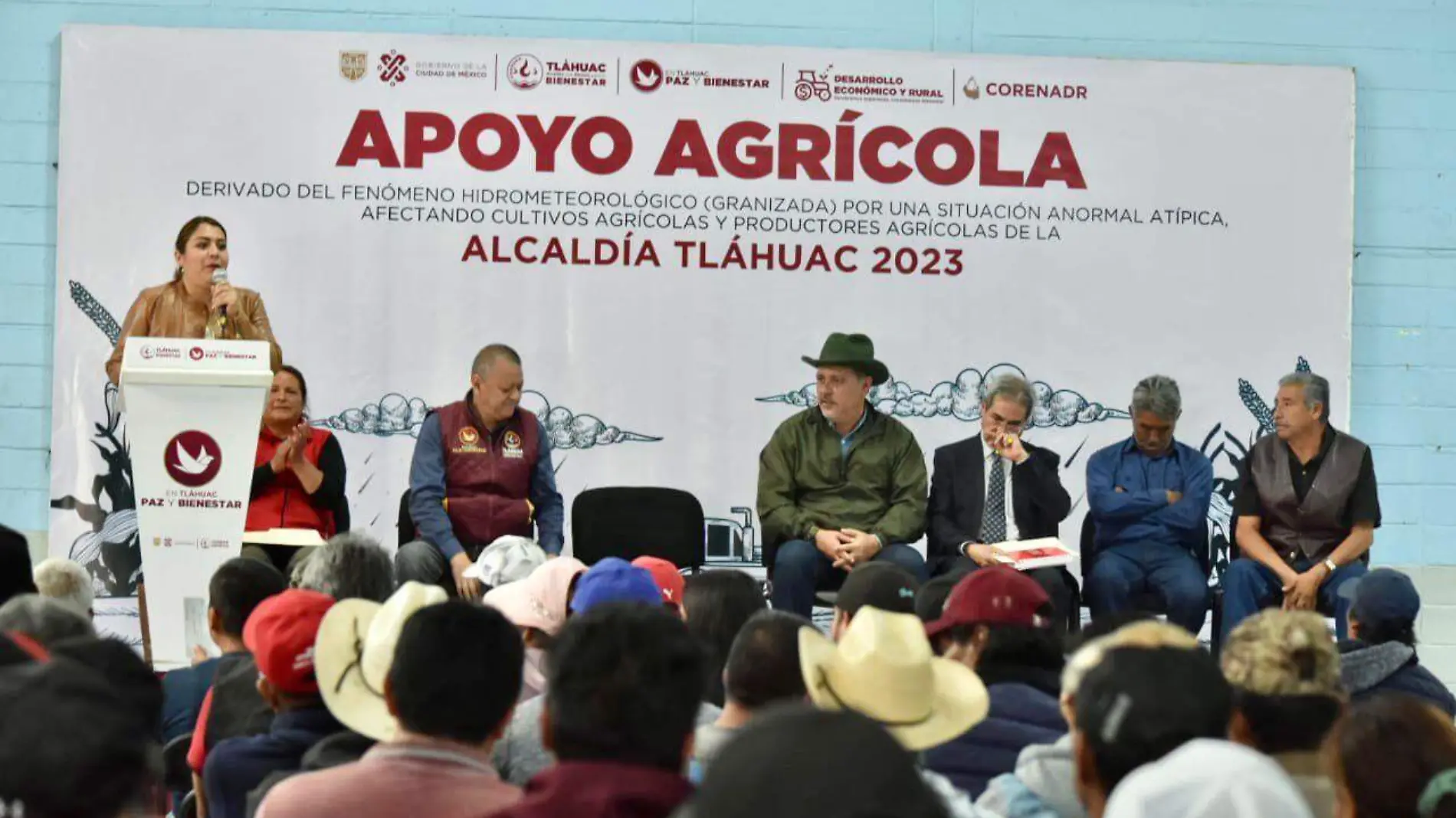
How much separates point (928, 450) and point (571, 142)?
1736mm

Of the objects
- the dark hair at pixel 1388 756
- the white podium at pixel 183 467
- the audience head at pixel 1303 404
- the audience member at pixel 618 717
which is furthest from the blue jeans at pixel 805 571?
the audience member at pixel 618 717

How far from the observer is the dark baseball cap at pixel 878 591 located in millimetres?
3436

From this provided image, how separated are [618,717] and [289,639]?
3.61 feet

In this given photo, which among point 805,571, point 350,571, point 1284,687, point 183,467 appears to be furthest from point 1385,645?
point 183,467

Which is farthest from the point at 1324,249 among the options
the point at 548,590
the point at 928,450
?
the point at 548,590

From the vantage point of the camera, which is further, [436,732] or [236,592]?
[236,592]

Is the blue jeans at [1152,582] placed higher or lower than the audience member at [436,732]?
lower

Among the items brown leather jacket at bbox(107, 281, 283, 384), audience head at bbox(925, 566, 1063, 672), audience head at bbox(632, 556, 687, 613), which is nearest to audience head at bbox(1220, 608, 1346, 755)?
audience head at bbox(925, 566, 1063, 672)

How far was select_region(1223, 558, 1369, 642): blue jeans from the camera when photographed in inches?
201

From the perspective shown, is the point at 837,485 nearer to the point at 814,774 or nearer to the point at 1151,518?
the point at 1151,518

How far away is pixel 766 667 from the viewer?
2.33 metres

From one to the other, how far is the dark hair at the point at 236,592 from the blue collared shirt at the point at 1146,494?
302 centimetres

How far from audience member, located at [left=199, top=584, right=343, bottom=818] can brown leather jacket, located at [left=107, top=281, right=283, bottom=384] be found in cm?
351

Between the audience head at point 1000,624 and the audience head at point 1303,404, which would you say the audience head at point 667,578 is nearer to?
the audience head at point 1000,624
